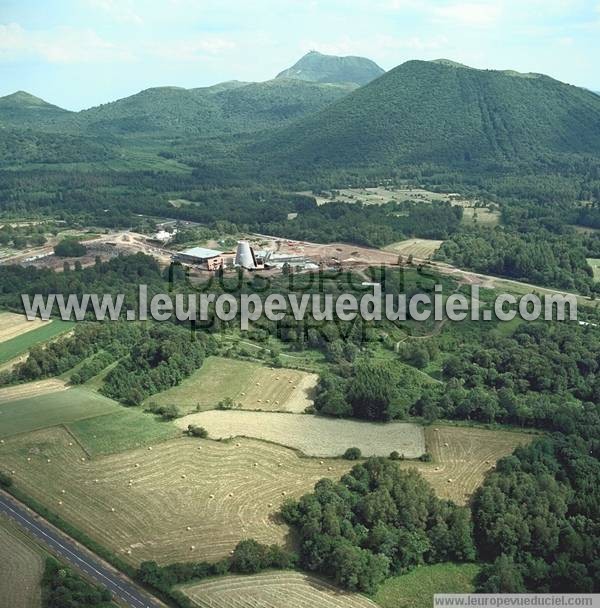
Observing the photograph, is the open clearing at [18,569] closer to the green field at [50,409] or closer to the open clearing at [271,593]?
the open clearing at [271,593]

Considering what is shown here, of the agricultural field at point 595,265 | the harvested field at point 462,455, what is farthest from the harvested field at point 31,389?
the agricultural field at point 595,265

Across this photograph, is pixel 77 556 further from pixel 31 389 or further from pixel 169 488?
pixel 31 389

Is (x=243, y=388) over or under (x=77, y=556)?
over

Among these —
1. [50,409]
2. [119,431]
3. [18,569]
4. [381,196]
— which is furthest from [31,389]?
[381,196]

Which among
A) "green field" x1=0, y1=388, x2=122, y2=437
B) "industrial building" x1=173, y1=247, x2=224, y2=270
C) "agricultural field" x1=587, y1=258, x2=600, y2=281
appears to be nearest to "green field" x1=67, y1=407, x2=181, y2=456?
"green field" x1=0, y1=388, x2=122, y2=437

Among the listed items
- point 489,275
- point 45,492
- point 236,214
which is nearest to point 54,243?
point 236,214
